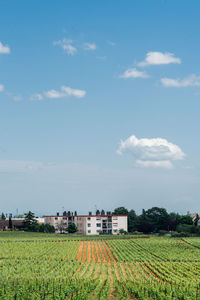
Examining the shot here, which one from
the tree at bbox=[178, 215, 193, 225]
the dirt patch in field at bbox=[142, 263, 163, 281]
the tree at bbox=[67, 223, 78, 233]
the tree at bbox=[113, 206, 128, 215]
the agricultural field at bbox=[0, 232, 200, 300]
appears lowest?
the dirt patch in field at bbox=[142, 263, 163, 281]

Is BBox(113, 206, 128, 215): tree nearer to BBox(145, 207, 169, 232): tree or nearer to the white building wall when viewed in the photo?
BBox(145, 207, 169, 232): tree

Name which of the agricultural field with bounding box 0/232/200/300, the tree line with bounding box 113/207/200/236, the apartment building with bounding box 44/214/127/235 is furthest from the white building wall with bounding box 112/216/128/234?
the agricultural field with bounding box 0/232/200/300

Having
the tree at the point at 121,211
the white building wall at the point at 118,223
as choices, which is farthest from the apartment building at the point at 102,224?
the tree at the point at 121,211

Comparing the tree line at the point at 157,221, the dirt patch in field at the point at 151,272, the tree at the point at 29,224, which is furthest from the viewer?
the tree line at the point at 157,221

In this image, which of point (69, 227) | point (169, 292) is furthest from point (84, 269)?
point (69, 227)

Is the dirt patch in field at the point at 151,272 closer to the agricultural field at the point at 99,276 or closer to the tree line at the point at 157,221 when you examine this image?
the agricultural field at the point at 99,276

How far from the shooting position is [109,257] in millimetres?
72438

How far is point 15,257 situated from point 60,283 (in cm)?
3185

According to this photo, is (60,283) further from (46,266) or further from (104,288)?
(46,266)

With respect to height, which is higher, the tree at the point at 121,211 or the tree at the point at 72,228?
the tree at the point at 121,211

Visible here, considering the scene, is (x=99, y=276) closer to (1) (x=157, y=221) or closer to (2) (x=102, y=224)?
(2) (x=102, y=224)

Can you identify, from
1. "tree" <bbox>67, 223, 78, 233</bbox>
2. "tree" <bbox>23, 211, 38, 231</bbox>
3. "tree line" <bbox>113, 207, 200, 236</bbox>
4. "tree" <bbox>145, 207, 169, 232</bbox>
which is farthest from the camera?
"tree" <bbox>145, 207, 169, 232</bbox>

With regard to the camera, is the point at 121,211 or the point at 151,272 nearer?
the point at 151,272

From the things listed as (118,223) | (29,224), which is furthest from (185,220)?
(29,224)
